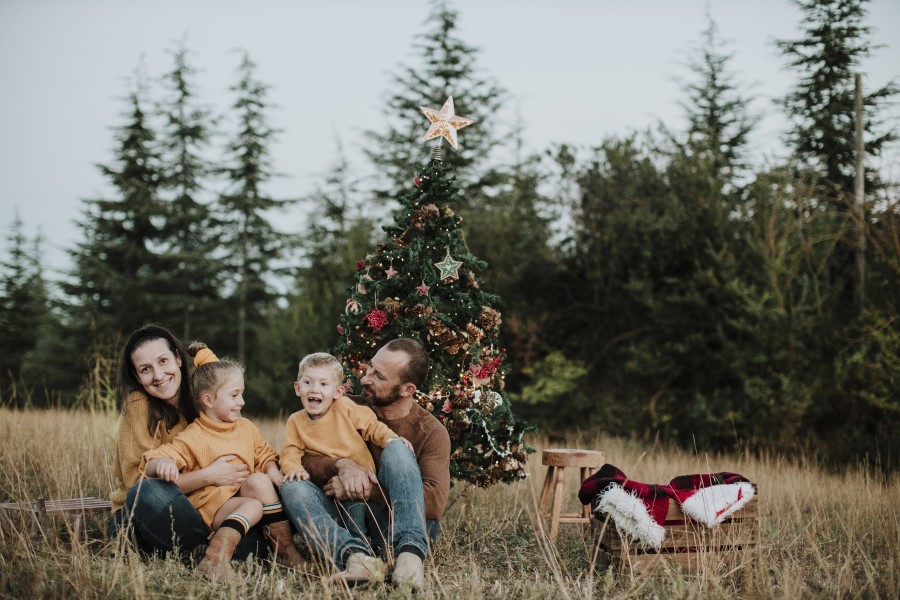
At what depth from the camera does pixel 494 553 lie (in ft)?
14.7

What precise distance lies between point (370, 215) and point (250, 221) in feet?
14.9

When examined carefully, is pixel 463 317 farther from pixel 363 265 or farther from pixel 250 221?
pixel 250 221

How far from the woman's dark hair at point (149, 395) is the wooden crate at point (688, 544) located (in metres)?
2.48

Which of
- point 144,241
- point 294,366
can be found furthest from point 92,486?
point 144,241

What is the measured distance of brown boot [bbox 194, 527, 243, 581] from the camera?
332 centimetres

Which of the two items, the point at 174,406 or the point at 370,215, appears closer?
the point at 174,406

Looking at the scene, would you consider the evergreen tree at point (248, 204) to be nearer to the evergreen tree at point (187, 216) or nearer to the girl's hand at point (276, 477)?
the evergreen tree at point (187, 216)

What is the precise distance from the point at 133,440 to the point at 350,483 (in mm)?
1214

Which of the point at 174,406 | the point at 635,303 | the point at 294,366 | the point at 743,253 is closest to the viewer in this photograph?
the point at 174,406

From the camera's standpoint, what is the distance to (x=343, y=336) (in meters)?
5.12

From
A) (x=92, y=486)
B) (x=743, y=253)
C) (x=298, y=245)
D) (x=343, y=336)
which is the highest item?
(x=298, y=245)

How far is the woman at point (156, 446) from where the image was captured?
349 cm

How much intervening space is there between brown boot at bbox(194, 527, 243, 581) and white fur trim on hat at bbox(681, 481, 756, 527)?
2416 millimetres

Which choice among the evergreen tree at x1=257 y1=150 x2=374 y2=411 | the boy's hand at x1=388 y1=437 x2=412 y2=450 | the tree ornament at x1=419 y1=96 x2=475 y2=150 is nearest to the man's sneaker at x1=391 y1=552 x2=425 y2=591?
the boy's hand at x1=388 y1=437 x2=412 y2=450
